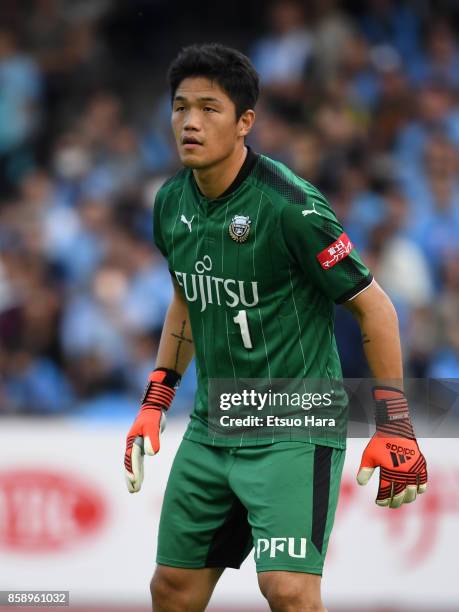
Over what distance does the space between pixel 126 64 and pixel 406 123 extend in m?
2.87

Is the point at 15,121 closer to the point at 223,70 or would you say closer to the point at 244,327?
the point at 223,70

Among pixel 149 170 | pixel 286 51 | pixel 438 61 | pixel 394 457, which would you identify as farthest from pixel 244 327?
pixel 438 61

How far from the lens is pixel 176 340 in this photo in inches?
202

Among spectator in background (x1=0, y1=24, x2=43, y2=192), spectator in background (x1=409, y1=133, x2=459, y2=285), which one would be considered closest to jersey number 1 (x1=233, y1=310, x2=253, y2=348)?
spectator in background (x1=409, y1=133, x2=459, y2=285)

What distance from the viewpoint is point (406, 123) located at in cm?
1095

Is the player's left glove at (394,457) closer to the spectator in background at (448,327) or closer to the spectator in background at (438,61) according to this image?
the spectator in background at (448,327)

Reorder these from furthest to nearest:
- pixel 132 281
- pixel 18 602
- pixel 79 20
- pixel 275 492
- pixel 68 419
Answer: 1. pixel 79 20
2. pixel 132 281
3. pixel 68 419
4. pixel 18 602
5. pixel 275 492

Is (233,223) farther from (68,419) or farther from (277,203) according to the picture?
(68,419)

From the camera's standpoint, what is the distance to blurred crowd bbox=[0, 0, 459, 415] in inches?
352

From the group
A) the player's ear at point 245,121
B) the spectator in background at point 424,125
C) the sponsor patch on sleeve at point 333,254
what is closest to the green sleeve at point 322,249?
the sponsor patch on sleeve at point 333,254

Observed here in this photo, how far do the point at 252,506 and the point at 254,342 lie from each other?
58cm

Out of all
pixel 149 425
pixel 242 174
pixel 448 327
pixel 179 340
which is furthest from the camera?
pixel 448 327

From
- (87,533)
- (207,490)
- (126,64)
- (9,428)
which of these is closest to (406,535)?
(87,533)

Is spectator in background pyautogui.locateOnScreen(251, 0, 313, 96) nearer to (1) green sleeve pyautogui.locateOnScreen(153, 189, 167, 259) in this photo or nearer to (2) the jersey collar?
(1) green sleeve pyautogui.locateOnScreen(153, 189, 167, 259)
